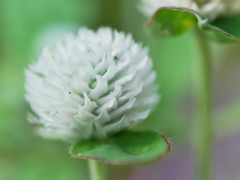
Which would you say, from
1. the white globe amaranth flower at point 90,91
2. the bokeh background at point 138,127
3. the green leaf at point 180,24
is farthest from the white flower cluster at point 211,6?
the bokeh background at point 138,127

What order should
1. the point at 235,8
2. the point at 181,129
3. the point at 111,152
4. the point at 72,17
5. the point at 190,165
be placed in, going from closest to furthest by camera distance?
the point at 111,152 < the point at 235,8 < the point at 181,129 < the point at 190,165 < the point at 72,17

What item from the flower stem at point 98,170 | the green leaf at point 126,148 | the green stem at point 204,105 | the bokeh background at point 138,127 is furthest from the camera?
the bokeh background at point 138,127

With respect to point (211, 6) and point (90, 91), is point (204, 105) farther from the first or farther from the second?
point (90, 91)

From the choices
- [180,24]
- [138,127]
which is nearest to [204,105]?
[180,24]

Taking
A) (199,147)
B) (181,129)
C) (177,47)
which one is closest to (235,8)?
(199,147)

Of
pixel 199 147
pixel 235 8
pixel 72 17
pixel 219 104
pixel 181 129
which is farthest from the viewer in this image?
pixel 219 104

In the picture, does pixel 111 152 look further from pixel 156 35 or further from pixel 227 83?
pixel 227 83

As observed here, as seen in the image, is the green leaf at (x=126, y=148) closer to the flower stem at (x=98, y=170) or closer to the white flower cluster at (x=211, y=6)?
the flower stem at (x=98, y=170)
